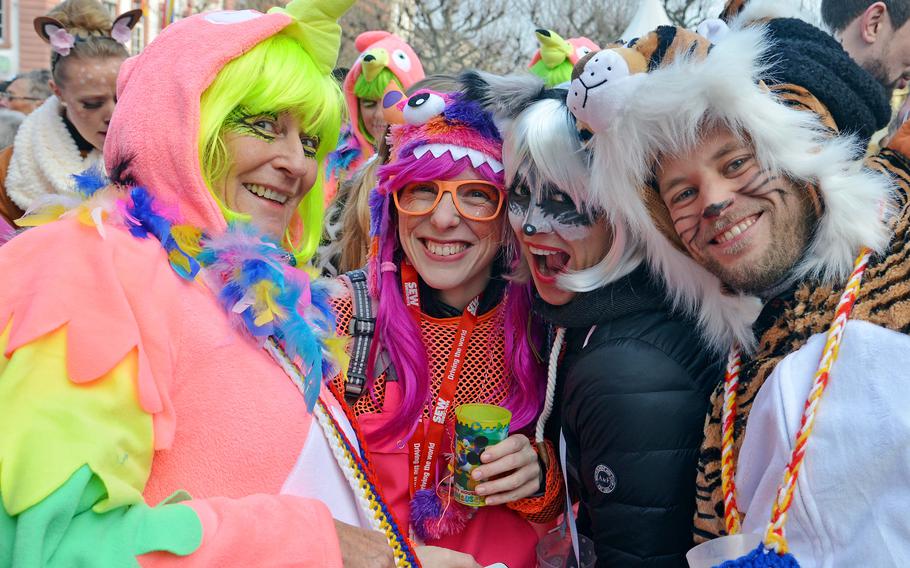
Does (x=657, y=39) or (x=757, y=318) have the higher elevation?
(x=657, y=39)

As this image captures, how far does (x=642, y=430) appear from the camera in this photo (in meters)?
1.69

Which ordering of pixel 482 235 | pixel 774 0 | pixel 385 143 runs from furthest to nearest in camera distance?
pixel 385 143
pixel 482 235
pixel 774 0

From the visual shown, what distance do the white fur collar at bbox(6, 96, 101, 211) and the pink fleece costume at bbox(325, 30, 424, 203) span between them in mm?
1722

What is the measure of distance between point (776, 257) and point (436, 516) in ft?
4.19

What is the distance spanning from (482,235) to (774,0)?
3.81ft

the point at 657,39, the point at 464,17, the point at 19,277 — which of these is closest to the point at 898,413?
the point at 657,39

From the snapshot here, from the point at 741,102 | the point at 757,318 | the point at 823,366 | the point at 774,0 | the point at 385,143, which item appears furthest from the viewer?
the point at 385,143

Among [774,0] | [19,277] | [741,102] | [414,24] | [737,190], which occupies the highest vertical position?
[774,0]

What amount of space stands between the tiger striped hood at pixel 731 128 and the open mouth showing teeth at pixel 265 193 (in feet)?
2.71

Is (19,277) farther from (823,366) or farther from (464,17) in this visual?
(464,17)

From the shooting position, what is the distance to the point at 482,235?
2408mm

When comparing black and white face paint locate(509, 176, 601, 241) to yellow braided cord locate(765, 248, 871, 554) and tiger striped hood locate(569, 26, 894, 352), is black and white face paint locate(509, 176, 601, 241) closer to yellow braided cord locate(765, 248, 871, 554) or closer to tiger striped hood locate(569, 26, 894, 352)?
tiger striped hood locate(569, 26, 894, 352)

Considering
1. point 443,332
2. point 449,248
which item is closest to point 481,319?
point 443,332

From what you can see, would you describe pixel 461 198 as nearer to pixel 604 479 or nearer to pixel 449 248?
pixel 449 248
